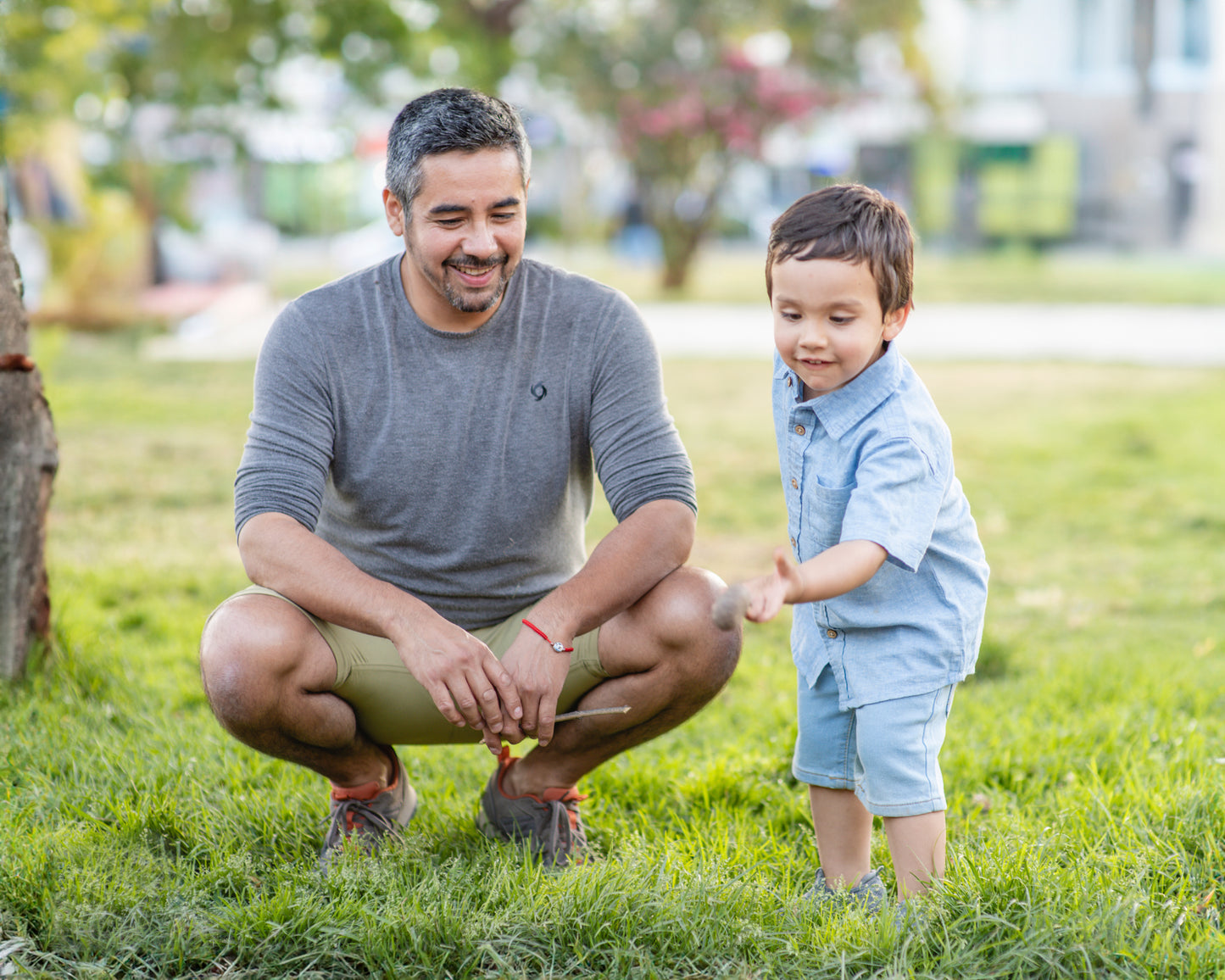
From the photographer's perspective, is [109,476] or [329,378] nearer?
[329,378]

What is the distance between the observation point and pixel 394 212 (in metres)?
2.86

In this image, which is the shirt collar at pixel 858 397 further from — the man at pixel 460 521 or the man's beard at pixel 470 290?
the man's beard at pixel 470 290

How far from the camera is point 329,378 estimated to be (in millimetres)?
2764

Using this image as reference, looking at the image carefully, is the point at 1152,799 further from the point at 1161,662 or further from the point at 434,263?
the point at 434,263

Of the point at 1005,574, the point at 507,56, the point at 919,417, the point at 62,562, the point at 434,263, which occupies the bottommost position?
the point at 1005,574

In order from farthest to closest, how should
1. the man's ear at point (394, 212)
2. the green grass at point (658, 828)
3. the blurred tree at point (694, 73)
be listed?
1. the blurred tree at point (694, 73)
2. the man's ear at point (394, 212)
3. the green grass at point (658, 828)

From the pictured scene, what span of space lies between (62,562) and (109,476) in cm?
185

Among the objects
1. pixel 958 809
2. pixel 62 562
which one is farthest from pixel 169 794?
pixel 62 562

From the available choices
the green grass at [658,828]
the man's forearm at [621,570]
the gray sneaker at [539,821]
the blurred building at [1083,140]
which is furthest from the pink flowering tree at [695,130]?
the gray sneaker at [539,821]

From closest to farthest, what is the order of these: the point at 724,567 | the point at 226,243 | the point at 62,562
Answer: the point at 62,562
the point at 724,567
the point at 226,243

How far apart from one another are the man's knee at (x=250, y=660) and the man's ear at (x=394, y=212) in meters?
0.86

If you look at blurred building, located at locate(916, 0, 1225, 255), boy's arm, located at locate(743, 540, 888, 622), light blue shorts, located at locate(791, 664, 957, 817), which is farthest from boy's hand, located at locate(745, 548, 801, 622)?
blurred building, located at locate(916, 0, 1225, 255)

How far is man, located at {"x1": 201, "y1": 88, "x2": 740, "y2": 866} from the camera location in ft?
8.40

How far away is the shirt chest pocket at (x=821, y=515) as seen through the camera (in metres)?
2.37
